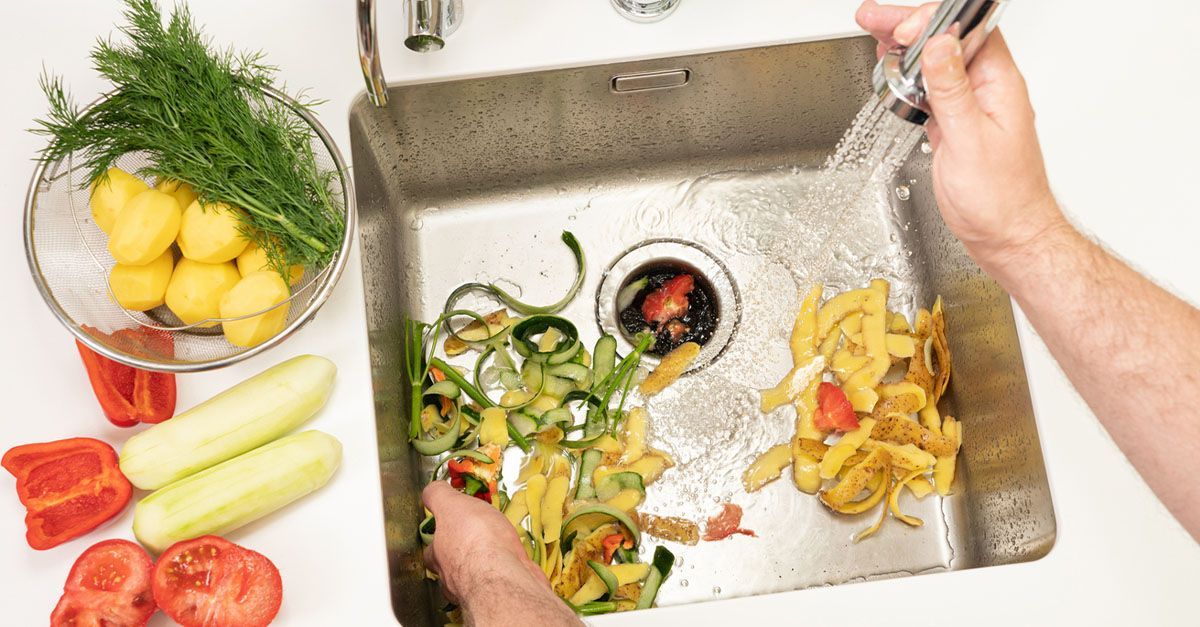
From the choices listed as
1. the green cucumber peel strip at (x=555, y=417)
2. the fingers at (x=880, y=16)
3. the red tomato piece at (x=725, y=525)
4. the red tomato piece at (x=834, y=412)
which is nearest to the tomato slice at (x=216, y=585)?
the green cucumber peel strip at (x=555, y=417)

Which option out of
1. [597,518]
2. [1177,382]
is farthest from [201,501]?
[1177,382]

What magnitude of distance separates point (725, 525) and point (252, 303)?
617 mm

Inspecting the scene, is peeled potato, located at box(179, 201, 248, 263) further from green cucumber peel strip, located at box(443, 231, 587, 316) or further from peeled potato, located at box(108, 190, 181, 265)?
green cucumber peel strip, located at box(443, 231, 587, 316)

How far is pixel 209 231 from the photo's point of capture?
0.78 m

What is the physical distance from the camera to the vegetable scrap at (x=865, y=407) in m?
1.04

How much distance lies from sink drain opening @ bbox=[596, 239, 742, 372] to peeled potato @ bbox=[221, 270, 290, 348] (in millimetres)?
464

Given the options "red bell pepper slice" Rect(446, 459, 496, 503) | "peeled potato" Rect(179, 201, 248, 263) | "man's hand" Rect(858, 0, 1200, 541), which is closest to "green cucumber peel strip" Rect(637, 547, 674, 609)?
"red bell pepper slice" Rect(446, 459, 496, 503)

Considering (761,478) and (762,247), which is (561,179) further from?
(761,478)

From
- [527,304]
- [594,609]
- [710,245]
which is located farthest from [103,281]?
[710,245]

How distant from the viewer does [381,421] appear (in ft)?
3.08

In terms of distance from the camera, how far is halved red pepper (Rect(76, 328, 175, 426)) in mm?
815

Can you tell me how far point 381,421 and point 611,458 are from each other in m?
0.30

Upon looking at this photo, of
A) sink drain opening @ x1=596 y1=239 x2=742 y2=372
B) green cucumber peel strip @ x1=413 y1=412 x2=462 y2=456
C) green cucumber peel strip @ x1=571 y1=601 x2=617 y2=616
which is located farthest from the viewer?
→ sink drain opening @ x1=596 y1=239 x2=742 y2=372

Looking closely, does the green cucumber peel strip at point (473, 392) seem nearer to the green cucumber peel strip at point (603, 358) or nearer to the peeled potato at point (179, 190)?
the green cucumber peel strip at point (603, 358)
